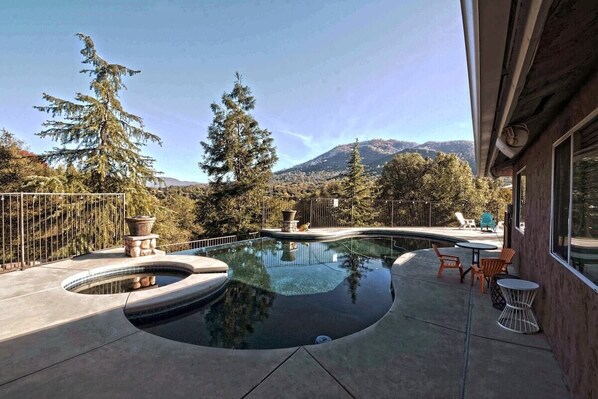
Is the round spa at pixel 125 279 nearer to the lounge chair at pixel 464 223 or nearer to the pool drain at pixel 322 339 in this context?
the pool drain at pixel 322 339

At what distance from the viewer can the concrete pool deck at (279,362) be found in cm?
202

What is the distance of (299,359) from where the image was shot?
2.40 m

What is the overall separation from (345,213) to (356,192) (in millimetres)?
1542

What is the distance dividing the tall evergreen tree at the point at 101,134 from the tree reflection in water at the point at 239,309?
7.51 m

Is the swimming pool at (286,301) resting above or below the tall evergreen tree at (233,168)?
below

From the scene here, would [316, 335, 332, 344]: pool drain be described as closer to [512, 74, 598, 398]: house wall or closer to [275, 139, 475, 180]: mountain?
[512, 74, 598, 398]: house wall

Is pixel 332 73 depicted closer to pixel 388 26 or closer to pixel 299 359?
pixel 388 26

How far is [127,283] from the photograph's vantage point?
538cm

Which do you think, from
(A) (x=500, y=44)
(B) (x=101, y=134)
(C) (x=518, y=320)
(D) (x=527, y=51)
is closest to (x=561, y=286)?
(C) (x=518, y=320)

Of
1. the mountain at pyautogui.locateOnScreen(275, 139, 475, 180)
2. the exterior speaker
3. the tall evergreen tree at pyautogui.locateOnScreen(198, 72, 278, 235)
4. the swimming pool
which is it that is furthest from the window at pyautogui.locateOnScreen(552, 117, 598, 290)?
the mountain at pyautogui.locateOnScreen(275, 139, 475, 180)

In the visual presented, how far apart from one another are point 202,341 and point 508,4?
3905 millimetres

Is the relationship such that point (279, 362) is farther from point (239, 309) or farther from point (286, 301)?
point (286, 301)

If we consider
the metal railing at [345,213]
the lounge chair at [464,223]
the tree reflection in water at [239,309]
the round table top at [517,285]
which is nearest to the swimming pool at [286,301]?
the tree reflection in water at [239,309]

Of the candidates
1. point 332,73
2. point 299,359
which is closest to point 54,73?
point 332,73
